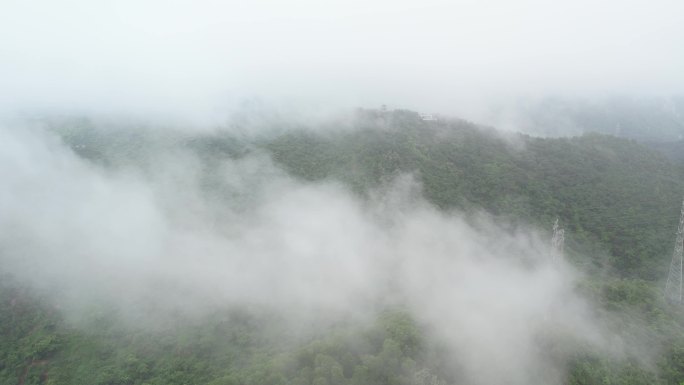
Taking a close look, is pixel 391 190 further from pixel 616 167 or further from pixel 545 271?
pixel 616 167

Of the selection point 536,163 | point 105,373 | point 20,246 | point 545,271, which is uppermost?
point 536,163

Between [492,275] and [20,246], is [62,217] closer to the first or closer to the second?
[20,246]

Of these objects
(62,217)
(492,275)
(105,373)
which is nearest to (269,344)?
(105,373)

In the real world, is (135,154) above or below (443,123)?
below

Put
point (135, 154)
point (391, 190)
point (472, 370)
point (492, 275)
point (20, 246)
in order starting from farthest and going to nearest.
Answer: point (135, 154) < point (391, 190) < point (492, 275) < point (20, 246) < point (472, 370)

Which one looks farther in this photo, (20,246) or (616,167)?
(616,167)

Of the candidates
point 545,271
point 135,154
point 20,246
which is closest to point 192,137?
point 135,154

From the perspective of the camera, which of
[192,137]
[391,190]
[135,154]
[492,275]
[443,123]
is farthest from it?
[443,123]
